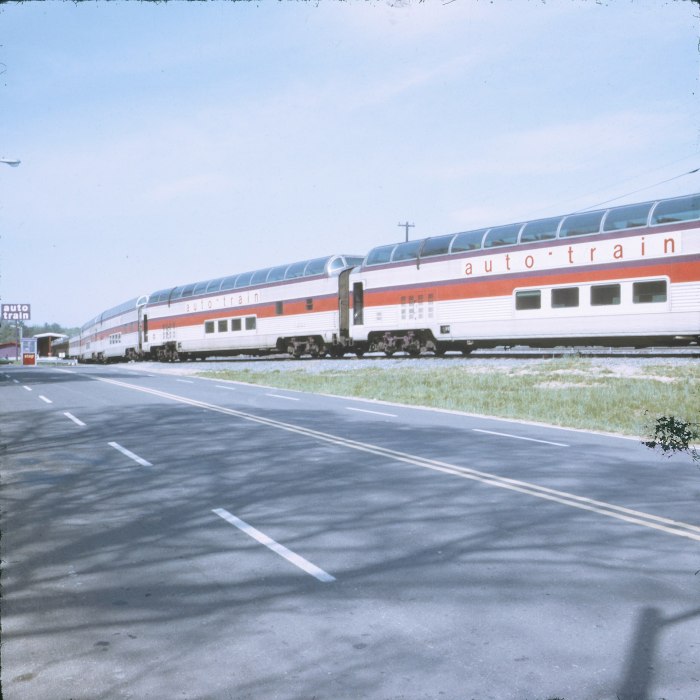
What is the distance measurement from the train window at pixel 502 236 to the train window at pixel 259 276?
14.7 m

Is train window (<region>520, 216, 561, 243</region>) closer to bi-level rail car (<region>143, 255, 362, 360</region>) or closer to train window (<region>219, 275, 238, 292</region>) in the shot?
bi-level rail car (<region>143, 255, 362, 360</region>)

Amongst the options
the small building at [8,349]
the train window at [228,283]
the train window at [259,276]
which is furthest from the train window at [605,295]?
the small building at [8,349]

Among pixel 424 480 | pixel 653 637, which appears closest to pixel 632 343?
pixel 424 480

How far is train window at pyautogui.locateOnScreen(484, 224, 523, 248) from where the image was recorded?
24.8 metres

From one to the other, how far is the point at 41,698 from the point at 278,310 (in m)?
32.9

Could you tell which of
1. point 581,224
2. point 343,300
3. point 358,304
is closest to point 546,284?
point 581,224

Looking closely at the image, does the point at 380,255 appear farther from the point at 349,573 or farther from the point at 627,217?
the point at 349,573

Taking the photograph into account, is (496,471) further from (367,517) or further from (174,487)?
(174,487)

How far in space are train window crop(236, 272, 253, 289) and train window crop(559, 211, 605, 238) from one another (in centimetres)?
1963

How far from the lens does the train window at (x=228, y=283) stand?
132ft

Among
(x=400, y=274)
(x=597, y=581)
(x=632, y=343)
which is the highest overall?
(x=400, y=274)

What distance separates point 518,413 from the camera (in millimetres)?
15961

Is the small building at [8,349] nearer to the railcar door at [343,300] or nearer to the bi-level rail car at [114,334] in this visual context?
the bi-level rail car at [114,334]

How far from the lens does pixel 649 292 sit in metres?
21.2
